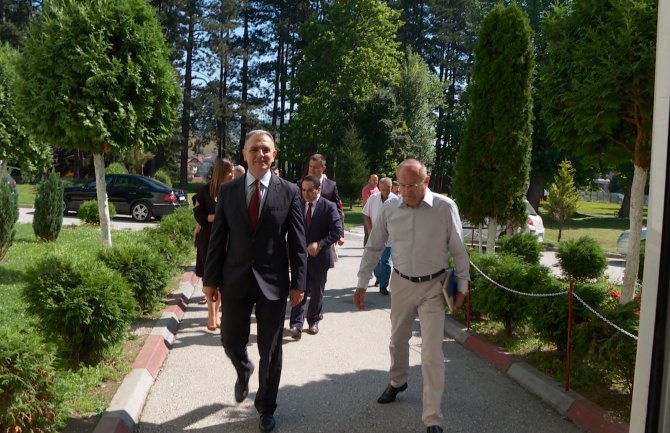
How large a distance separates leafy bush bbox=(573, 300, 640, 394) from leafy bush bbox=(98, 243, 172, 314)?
15.9 ft

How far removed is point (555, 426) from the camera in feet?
15.5

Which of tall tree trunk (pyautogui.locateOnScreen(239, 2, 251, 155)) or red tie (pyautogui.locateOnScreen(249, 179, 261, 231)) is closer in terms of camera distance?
red tie (pyautogui.locateOnScreen(249, 179, 261, 231))

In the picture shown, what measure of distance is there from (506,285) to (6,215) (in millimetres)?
8378

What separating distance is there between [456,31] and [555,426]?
5803 centimetres

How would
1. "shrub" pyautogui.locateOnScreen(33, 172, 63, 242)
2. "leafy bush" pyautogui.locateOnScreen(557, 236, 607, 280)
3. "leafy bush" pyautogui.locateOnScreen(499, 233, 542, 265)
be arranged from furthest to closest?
"shrub" pyautogui.locateOnScreen(33, 172, 63, 242), "leafy bush" pyautogui.locateOnScreen(557, 236, 607, 280), "leafy bush" pyautogui.locateOnScreen(499, 233, 542, 265)

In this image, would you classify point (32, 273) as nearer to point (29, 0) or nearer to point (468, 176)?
point (468, 176)

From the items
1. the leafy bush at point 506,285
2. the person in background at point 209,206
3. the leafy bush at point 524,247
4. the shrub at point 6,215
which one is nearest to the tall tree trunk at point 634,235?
the leafy bush at point 506,285

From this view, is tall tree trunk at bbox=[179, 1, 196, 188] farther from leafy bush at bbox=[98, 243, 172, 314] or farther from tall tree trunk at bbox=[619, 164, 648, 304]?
tall tree trunk at bbox=[619, 164, 648, 304]

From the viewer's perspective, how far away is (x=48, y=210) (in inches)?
539

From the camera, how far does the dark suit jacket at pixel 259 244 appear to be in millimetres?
4520

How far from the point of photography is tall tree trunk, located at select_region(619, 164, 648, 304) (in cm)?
650

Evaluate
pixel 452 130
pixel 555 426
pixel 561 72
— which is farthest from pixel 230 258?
pixel 452 130

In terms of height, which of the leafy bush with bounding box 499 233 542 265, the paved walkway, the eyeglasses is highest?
the eyeglasses

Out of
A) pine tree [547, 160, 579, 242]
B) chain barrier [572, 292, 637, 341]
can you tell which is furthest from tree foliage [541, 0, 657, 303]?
pine tree [547, 160, 579, 242]
